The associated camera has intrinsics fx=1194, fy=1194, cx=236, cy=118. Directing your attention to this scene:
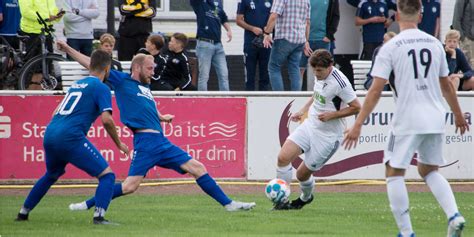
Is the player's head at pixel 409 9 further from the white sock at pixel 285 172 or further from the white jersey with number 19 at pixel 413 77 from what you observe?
the white sock at pixel 285 172

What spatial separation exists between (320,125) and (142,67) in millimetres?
2365

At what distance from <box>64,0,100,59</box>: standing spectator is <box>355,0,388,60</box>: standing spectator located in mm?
4694

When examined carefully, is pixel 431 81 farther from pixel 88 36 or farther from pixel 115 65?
pixel 88 36

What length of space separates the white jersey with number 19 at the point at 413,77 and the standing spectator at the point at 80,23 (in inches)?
412

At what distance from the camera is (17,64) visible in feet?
62.2

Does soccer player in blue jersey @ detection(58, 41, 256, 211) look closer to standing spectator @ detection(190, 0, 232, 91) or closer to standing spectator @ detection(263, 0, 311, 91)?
standing spectator @ detection(190, 0, 232, 91)

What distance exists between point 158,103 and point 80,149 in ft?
17.6

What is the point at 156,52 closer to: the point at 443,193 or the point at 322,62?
the point at 322,62

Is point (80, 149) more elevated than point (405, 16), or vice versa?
point (405, 16)

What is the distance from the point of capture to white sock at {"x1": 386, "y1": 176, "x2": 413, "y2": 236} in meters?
9.97

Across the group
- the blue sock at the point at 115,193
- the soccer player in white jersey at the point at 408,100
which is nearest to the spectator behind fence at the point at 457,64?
the blue sock at the point at 115,193

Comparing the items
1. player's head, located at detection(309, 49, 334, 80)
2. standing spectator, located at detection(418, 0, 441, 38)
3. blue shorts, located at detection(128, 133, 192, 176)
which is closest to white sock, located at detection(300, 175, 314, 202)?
player's head, located at detection(309, 49, 334, 80)

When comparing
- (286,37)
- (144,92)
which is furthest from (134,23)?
(144,92)

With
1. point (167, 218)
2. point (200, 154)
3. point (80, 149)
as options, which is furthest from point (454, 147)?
point (80, 149)
